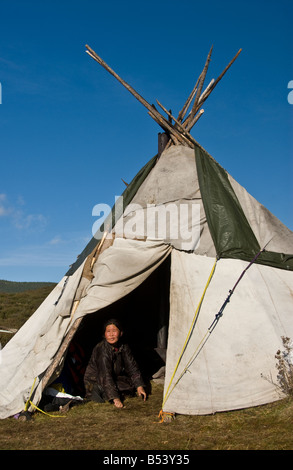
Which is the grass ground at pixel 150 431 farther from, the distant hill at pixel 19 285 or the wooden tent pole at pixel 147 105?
the distant hill at pixel 19 285

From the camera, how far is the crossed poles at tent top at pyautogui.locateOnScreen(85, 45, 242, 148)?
6.46 metres

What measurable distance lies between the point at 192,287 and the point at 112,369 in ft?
4.96

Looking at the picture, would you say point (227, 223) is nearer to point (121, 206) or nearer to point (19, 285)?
point (121, 206)

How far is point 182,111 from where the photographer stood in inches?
268

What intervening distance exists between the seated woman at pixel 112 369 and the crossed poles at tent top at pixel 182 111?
2.74 meters

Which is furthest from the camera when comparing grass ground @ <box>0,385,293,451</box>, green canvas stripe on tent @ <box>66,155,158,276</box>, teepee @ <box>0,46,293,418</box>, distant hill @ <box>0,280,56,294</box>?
distant hill @ <box>0,280,56,294</box>

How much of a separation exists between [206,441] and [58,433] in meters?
1.37

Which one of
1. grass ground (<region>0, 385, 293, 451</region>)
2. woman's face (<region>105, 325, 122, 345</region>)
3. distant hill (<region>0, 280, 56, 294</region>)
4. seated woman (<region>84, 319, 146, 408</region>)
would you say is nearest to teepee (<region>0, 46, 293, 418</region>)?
grass ground (<region>0, 385, 293, 451</region>)

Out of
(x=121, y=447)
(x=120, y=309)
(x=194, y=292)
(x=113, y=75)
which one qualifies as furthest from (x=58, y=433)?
(x=113, y=75)

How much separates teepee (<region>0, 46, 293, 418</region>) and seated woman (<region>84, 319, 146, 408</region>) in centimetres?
44

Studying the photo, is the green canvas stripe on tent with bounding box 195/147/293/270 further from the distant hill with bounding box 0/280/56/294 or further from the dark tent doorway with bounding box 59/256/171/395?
the distant hill with bounding box 0/280/56/294

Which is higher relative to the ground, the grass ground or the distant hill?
the distant hill

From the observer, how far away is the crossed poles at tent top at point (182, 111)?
21.2ft

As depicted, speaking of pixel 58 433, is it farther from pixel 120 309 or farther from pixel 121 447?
pixel 120 309
